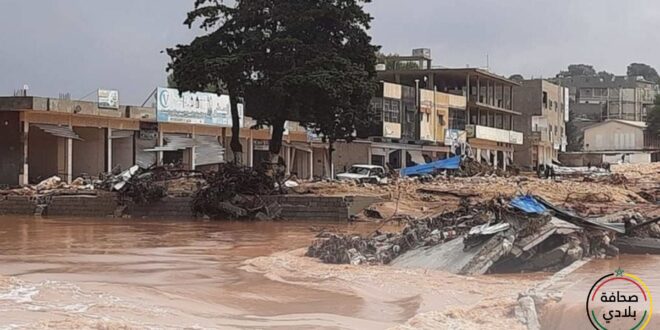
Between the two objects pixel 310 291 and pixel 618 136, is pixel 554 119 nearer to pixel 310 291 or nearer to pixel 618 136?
pixel 618 136

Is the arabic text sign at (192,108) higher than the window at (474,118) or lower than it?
lower

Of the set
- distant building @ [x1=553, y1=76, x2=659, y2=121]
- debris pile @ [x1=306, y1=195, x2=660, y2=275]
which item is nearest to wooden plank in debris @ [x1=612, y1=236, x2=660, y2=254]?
debris pile @ [x1=306, y1=195, x2=660, y2=275]

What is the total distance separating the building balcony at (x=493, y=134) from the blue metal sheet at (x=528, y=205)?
176 feet

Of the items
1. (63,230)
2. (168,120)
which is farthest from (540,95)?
(63,230)

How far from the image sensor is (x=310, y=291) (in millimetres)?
12320

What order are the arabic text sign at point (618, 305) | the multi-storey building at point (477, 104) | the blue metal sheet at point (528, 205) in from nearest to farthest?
the arabic text sign at point (618, 305), the blue metal sheet at point (528, 205), the multi-storey building at point (477, 104)

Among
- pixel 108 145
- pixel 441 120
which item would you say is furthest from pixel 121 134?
pixel 441 120

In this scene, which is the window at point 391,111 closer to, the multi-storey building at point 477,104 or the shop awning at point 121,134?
the multi-storey building at point 477,104

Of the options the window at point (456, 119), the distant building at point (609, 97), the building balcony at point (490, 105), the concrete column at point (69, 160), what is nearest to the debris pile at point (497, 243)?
the concrete column at point (69, 160)

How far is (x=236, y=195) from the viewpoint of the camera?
3053 cm

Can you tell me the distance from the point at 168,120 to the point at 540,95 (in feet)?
160

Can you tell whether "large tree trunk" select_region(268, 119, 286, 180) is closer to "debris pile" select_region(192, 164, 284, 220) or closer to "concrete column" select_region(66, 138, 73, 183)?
"debris pile" select_region(192, 164, 284, 220)

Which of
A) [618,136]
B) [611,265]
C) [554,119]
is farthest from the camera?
[618,136]

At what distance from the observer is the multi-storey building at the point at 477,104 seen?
222ft
